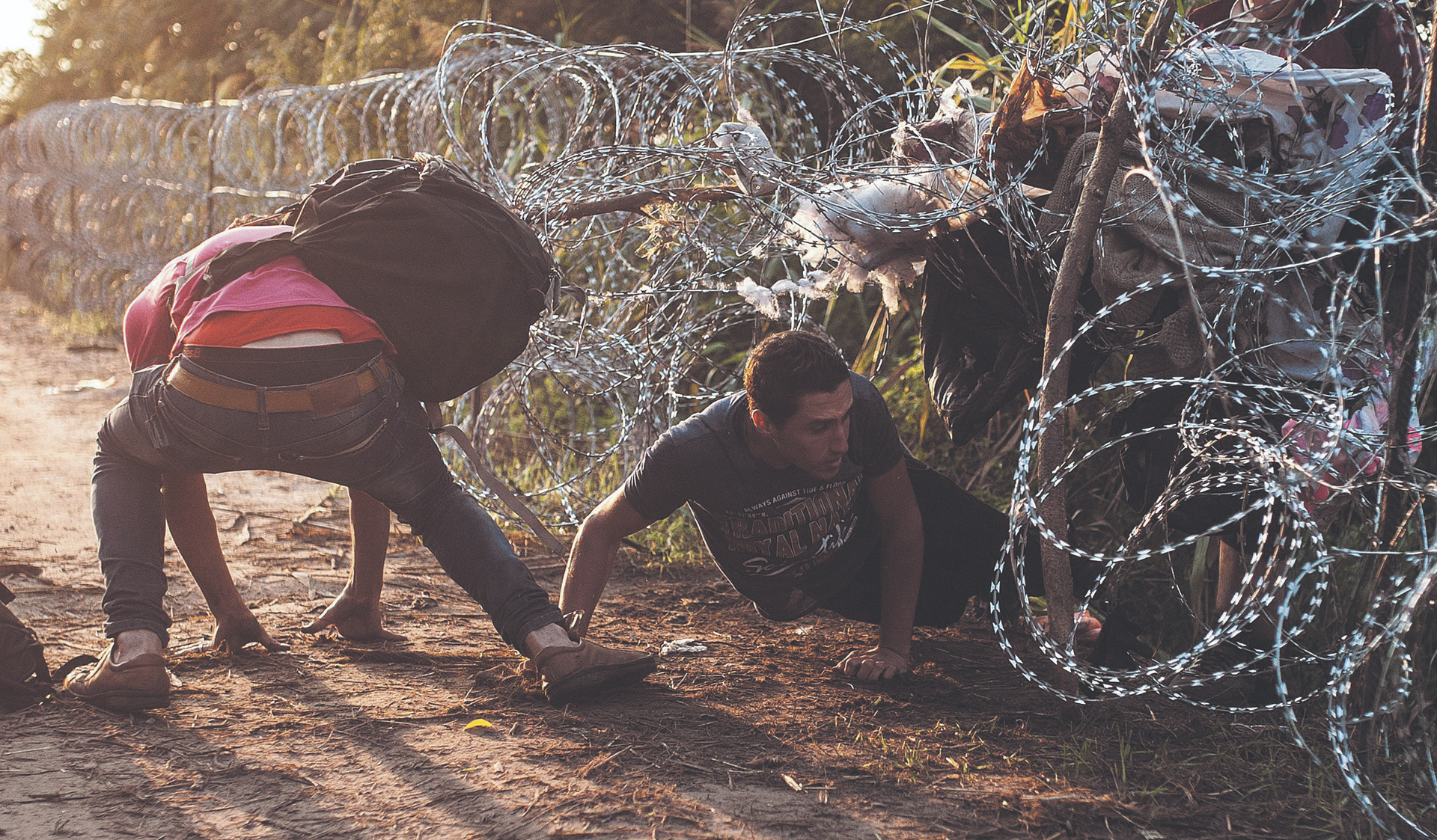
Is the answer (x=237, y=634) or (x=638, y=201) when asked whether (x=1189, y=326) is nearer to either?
(x=638, y=201)

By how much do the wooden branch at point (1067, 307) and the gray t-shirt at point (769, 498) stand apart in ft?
1.49

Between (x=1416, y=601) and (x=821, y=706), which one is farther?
(x=821, y=706)

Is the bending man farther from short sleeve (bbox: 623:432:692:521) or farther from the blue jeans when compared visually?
short sleeve (bbox: 623:432:692:521)

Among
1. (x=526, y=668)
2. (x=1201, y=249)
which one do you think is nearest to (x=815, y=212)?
(x=1201, y=249)

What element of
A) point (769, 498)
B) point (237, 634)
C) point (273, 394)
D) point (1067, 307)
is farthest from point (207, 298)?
point (1067, 307)

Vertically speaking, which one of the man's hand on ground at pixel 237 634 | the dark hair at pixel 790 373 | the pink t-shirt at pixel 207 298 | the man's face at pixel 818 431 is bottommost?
the man's hand on ground at pixel 237 634

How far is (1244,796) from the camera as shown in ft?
7.55

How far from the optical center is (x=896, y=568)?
301 centimetres

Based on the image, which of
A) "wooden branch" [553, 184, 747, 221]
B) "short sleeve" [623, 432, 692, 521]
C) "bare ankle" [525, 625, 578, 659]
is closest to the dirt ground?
"bare ankle" [525, 625, 578, 659]

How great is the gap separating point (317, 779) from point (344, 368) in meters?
0.90

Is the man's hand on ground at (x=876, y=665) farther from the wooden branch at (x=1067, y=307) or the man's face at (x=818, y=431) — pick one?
the man's face at (x=818, y=431)

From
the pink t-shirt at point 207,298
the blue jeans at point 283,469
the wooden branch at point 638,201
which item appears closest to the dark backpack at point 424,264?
the pink t-shirt at point 207,298

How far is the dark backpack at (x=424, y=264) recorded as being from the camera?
8.59 ft

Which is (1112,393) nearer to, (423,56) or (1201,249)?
(1201,249)
